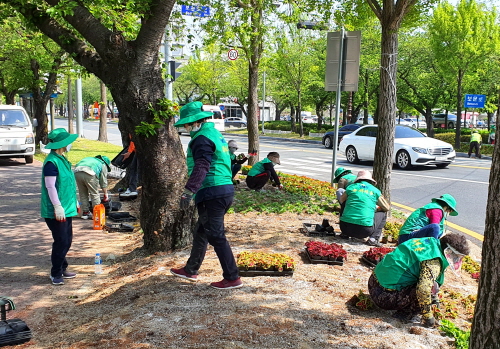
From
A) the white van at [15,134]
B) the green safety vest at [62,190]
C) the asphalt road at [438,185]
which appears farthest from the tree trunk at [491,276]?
the white van at [15,134]

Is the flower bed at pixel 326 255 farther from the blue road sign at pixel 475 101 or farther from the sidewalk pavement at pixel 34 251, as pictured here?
the blue road sign at pixel 475 101

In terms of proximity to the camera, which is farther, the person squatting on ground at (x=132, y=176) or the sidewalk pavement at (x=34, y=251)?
the person squatting on ground at (x=132, y=176)

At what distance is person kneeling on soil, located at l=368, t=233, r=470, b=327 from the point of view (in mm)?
3988

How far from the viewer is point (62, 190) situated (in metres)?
5.39

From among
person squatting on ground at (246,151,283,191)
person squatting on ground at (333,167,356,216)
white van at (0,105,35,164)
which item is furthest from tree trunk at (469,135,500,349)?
white van at (0,105,35,164)

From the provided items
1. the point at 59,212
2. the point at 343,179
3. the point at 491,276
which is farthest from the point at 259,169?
the point at 491,276

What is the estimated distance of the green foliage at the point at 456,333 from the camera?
11.7 feet

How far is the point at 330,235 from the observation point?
23.5 ft

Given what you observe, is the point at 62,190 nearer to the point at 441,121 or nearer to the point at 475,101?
the point at 475,101

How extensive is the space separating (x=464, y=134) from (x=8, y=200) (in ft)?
92.4

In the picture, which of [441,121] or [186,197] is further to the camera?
[441,121]

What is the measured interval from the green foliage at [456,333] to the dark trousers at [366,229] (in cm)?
258

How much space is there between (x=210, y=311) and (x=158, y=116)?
9.15 ft

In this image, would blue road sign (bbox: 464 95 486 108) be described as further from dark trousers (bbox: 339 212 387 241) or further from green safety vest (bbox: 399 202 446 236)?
green safety vest (bbox: 399 202 446 236)
